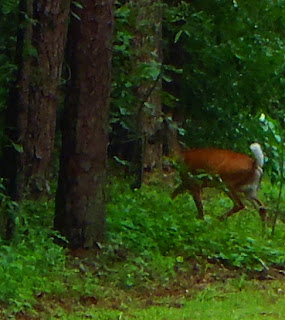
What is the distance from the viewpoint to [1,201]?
31.2 ft

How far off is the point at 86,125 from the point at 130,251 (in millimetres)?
1430

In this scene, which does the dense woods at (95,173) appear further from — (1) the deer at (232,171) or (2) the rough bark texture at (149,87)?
(1) the deer at (232,171)

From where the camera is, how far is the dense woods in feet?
30.7

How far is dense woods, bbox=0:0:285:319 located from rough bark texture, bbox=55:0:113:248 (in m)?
0.01

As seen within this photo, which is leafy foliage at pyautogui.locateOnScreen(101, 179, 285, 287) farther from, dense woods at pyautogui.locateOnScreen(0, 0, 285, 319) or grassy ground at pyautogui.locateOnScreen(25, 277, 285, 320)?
grassy ground at pyautogui.locateOnScreen(25, 277, 285, 320)

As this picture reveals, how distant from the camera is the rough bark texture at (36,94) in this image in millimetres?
9422

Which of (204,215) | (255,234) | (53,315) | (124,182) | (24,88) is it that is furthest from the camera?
(124,182)

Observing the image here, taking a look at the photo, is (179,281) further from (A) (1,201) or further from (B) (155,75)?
(B) (155,75)

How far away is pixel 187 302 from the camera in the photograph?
884 cm

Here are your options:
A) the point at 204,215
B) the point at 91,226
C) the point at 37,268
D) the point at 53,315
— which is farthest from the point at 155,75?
the point at 53,315

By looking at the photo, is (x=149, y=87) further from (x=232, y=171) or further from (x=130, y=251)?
(x=130, y=251)

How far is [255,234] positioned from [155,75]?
239 centimetres

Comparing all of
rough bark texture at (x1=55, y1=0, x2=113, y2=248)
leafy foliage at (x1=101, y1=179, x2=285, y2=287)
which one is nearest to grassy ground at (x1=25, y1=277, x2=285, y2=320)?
leafy foliage at (x1=101, y1=179, x2=285, y2=287)

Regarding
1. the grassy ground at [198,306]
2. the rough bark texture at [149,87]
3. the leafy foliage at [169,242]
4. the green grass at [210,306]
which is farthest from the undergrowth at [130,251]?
the rough bark texture at [149,87]
